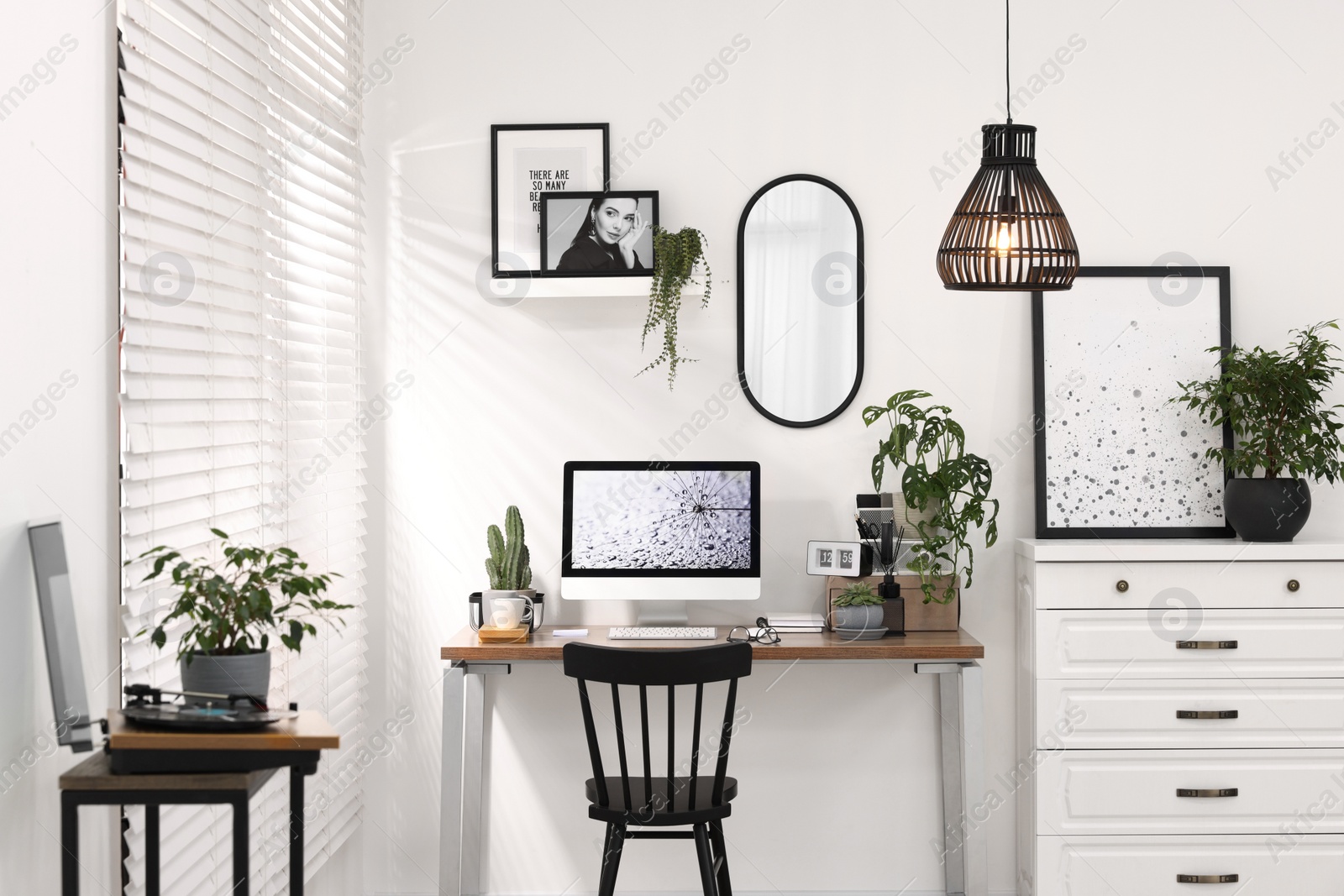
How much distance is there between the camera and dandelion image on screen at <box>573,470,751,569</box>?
2955 millimetres

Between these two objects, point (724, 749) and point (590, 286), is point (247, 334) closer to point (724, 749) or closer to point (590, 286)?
point (590, 286)

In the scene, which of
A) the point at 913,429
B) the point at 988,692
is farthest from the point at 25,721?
the point at 988,692

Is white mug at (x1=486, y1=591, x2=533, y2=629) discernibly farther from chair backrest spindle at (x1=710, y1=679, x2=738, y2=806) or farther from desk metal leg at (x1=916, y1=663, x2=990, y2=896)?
desk metal leg at (x1=916, y1=663, x2=990, y2=896)

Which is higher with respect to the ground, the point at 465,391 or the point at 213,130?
the point at 213,130

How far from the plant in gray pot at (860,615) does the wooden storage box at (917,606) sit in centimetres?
5

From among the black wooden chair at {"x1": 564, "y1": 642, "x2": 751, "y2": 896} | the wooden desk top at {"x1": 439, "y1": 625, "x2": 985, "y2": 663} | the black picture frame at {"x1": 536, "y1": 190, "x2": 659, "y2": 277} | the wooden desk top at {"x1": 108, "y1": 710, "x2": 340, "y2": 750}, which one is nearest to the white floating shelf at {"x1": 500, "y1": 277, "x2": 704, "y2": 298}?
the black picture frame at {"x1": 536, "y1": 190, "x2": 659, "y2": 277}

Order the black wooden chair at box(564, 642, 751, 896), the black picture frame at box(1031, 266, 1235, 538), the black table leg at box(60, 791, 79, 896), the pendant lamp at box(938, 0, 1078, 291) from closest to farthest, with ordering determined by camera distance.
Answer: the black table leg at box(60, 791, 79, 896)
the pendant lamp at box(938, 0, 1078, 291)
the black wooden chair at box(564, 642, 751, 896)
the black picture frame at box(1031, 266, 1235, 538)

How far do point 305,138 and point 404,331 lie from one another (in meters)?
0.66

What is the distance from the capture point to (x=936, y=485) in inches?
113

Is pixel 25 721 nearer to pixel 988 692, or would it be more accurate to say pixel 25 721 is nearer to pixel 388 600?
pixel 388 600

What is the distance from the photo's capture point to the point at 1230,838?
285cm

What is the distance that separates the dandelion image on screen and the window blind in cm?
70

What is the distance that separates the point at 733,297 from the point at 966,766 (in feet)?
4.76

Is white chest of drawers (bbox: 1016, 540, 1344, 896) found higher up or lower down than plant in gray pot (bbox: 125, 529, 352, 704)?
lower down
